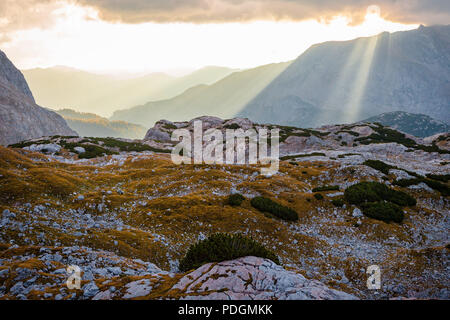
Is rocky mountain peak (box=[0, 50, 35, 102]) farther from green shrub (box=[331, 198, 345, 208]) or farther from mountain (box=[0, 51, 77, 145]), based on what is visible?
green shrub (box=[331, 198, 345, 208])

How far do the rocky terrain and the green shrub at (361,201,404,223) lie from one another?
1.91 ft

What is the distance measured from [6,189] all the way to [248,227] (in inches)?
658

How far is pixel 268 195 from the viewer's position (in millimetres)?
24281

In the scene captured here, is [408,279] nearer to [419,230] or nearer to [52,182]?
[419,230]

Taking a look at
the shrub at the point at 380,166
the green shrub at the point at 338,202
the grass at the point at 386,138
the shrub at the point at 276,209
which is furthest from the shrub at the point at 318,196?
the grass at the point at 386,138

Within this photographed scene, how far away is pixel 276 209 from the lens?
20672 mm

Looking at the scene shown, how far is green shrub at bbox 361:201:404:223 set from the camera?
799 inches

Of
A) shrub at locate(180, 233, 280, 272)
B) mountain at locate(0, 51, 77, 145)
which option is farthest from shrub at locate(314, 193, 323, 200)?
mountain at locate(0, 51, 77, 145)

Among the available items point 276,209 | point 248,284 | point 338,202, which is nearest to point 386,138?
point 338,202

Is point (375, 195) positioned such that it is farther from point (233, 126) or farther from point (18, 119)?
point (18, 119)

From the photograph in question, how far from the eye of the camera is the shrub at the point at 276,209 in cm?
2047

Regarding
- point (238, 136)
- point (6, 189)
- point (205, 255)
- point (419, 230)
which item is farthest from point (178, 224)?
point (238, 136)

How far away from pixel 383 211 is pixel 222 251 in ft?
57.1

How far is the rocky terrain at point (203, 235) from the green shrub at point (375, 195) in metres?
0.84
